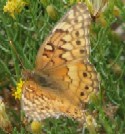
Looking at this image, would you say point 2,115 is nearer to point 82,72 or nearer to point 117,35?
point 82,72

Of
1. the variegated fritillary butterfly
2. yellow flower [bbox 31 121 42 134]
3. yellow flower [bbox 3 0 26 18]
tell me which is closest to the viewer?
the variegated fritillary butterfly

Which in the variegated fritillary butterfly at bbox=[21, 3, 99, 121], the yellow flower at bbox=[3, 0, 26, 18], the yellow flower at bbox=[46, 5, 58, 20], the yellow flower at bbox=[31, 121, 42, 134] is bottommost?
the yellow flower at bbox=[31, 121, 42, 134]

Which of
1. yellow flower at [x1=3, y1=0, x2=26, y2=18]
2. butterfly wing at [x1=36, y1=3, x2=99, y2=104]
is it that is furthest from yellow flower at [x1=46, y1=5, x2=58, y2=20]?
butterfly wing at [x1=36, y1=3, x2=99, y2=104]

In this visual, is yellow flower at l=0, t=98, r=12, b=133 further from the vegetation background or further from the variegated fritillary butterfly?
the variegated fritillary butterfly

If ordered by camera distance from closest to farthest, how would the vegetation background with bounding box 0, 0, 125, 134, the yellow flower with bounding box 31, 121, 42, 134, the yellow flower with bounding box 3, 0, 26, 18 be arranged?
the yellow flower with bounding box 31, 121, 42, 134
the vegetation background with bounding box 0, 0, 125, 134
the yellow flower with bounding box 3, 0, 26, 18

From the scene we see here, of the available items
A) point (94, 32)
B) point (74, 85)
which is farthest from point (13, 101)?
point (74, 85)

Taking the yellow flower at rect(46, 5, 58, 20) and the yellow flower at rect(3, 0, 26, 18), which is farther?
the yellow flower at rect(3, 0, 26, 18)

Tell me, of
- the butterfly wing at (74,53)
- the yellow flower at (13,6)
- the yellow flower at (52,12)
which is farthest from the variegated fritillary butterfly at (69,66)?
the yellow flower at (13,6)

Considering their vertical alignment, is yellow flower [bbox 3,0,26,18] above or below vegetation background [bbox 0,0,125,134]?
above
